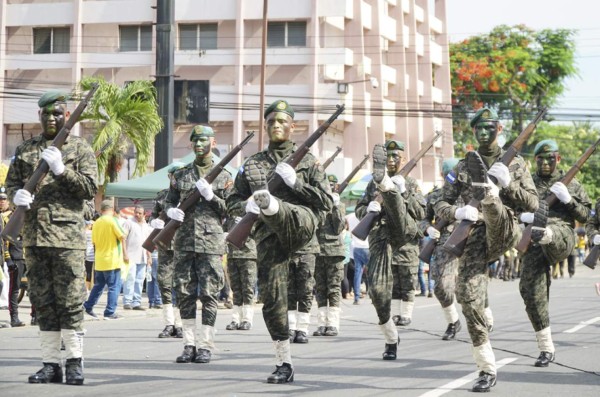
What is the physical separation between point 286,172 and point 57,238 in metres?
2.06

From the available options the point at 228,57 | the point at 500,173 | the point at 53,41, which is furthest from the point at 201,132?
the point at 53,41

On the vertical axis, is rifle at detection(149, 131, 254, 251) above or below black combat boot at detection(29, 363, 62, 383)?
above

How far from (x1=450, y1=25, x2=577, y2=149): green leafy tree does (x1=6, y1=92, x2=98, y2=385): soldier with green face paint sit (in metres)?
52.8

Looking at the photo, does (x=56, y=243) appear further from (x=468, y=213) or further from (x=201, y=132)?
(x=468, y=213)

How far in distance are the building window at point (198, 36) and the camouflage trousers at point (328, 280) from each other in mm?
33355

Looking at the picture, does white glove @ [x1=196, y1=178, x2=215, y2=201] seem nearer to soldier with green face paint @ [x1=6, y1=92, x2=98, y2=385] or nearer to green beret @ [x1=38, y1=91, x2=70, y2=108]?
soldier with green face paint @ [x1=6, y1=92, x2=98, y2=385]

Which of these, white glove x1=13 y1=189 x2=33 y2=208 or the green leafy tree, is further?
the green leafy tree

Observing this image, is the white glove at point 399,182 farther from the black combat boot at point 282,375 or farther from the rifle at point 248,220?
the black combat boot at point 282,375

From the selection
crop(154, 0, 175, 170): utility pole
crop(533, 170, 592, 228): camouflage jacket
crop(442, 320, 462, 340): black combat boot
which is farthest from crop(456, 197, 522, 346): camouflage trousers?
crop(154, 0, 175, 170): utility pole

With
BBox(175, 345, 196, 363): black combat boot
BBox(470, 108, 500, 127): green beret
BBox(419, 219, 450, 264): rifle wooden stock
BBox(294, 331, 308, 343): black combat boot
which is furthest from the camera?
BBox(294, 331, 308, 343): black combat boot

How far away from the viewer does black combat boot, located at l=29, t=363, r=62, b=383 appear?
10000 millimetres

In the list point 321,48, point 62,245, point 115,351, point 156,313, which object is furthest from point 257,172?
point 321,48

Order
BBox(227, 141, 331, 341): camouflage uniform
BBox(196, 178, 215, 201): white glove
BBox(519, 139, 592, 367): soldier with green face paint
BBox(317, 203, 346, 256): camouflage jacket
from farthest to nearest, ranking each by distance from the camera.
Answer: BBox(317, 203, 346, 256): camouflage jacket → BBox(196, 178, 215, 201): white glove → BBox(519, 139, 592, 367): soldier with green face paint → BBox(227, 141, 331, 341): camouflage uniform

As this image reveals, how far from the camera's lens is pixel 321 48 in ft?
156
